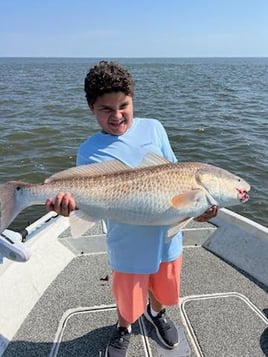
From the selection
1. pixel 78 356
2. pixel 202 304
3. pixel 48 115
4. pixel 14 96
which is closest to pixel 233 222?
pixel 202 304

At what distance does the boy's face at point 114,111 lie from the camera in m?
2.97

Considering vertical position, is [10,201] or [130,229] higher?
[10,201]

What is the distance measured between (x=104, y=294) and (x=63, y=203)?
1.97 m

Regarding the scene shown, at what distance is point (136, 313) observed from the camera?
327 centimetres

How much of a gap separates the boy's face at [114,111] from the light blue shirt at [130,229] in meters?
0.08

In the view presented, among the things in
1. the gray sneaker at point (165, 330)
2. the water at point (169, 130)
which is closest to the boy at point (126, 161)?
the gray sneaker at point (165, 330)

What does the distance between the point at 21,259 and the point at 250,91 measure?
2774 cm

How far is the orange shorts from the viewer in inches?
125

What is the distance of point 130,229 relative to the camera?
9.96ft

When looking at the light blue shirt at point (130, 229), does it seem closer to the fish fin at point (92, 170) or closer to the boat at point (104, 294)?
the fish fin at point (92, 170)

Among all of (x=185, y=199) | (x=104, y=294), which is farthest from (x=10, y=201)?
(x=104, y=294)

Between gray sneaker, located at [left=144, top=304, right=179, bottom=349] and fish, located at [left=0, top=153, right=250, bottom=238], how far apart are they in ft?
4.05

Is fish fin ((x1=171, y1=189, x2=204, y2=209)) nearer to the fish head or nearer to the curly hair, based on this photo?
the fish head

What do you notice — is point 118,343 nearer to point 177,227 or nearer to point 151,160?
point 177,227
